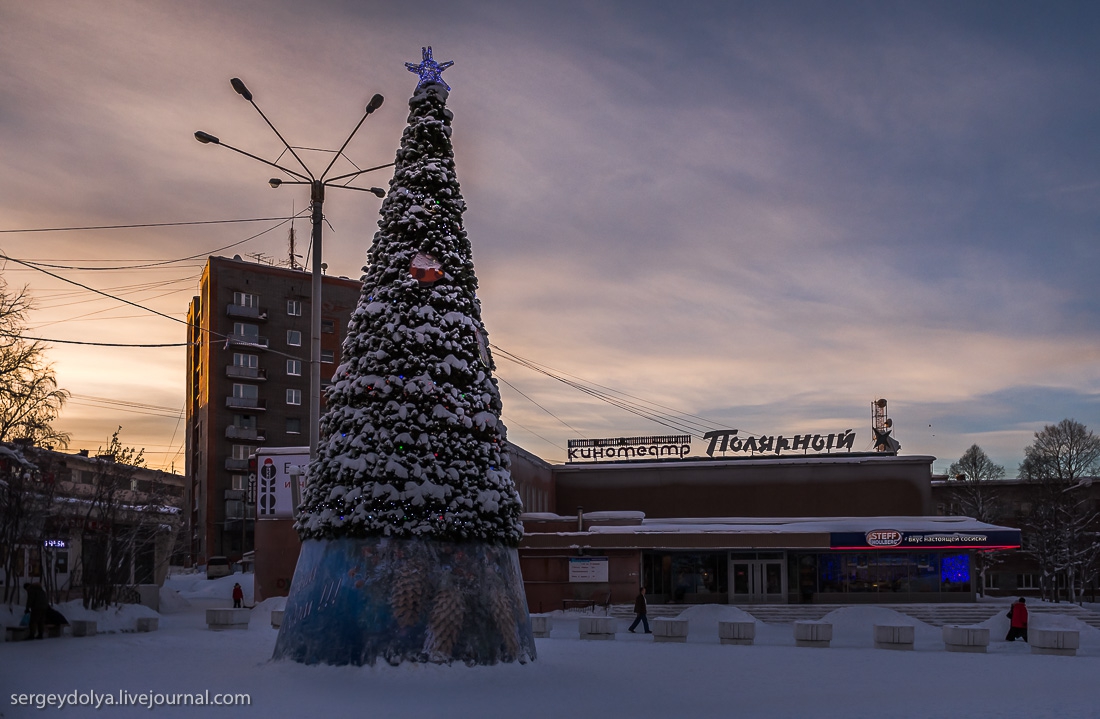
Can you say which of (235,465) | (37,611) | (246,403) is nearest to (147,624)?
(37,611)

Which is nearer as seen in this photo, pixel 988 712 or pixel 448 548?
pixel 988 712

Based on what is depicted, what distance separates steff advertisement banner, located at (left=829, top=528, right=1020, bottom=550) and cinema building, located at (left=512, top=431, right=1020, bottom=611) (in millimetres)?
42

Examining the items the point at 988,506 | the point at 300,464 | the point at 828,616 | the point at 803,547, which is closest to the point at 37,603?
the point at 300,464

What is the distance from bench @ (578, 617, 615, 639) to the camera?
27500mm

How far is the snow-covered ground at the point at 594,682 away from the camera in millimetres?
14688

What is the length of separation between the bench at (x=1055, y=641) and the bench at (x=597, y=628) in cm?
1090

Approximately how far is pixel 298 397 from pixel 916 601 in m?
58.5

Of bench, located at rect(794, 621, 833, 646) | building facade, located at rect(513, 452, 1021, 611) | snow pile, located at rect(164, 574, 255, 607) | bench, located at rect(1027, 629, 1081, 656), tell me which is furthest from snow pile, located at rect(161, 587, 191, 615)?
bench, located at rect(1027, 629, 1081, 656)

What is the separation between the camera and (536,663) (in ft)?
61.4

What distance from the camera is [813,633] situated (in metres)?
27.2

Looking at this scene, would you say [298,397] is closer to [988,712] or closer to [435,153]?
[435,153]

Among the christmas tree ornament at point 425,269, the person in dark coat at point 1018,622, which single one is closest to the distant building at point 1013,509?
the person in dark coat at point 1018,622

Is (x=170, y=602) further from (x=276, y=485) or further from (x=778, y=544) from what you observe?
(x=778, y=544)

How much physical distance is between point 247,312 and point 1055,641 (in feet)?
234
